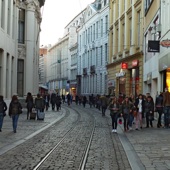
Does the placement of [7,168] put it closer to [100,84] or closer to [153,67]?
[153,67]

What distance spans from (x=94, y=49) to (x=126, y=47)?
75.6 ft

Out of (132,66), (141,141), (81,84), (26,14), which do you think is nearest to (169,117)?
(141,141)

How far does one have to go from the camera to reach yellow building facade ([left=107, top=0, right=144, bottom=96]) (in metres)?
38.7

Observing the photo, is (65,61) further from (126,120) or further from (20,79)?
(126,120)

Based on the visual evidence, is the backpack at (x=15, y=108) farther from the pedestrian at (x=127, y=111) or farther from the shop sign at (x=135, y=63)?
the shop sign at (x=135, y=63)

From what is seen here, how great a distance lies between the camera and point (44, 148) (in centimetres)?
1287

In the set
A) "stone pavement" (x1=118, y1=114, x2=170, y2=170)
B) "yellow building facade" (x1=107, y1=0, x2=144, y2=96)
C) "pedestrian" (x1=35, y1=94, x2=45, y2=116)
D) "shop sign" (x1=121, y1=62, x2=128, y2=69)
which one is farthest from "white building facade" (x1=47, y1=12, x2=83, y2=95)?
"stone pavement" (x1=118, y1=114, x2=170, y2=170)

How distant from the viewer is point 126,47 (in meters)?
44.0

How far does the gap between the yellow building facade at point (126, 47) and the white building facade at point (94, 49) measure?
5642mm

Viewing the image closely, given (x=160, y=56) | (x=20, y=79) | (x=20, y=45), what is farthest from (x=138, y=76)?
(x=160, y=56)

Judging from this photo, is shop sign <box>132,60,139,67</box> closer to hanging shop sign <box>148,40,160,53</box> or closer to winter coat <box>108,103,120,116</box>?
hanging shop sign <box>148,40,160,53</box>

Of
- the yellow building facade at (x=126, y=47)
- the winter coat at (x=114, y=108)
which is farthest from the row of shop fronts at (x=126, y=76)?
the winter coat at (x=114, y=108)

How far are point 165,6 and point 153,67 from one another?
5897 millimetres

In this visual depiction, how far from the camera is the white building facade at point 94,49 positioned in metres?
59.9
